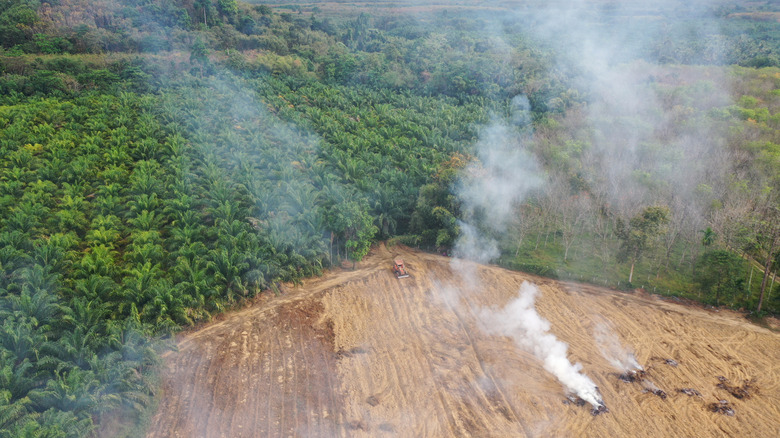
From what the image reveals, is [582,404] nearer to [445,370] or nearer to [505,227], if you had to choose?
[445,370]

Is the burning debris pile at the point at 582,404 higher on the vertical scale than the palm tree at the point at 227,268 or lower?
lower

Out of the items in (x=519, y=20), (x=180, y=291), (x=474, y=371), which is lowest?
(x=474, y=371)

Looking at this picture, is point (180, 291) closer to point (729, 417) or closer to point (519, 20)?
point (729, 417)

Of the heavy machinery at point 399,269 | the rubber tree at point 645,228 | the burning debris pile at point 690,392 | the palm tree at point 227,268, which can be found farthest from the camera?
the heavy machinery at point 399,269

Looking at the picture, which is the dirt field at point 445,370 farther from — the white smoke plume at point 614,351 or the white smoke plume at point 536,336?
the white smoke plume at point 536,336

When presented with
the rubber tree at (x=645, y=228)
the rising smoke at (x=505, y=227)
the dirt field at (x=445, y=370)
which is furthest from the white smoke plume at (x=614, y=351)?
the rubber tree at (x=645, y=228)

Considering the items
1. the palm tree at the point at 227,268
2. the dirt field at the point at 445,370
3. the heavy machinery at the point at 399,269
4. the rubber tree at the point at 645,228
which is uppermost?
the rubber tree at the point at 645,228

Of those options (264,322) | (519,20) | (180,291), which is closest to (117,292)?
(180,291)
